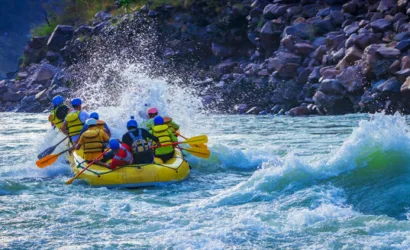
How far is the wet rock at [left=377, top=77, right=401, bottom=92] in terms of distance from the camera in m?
19.7

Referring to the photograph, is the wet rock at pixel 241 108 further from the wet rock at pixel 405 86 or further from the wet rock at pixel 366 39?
the wet rock at pixel 405 86

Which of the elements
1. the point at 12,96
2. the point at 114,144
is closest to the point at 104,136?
the point at 114,144

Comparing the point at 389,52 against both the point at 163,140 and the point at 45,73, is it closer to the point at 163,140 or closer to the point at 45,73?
the point at 163,140

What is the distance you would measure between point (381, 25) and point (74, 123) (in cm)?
1308

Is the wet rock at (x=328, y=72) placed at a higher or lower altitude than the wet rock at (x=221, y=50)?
lower

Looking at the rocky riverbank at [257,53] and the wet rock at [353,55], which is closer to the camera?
the rocky riverbank at [257,53]

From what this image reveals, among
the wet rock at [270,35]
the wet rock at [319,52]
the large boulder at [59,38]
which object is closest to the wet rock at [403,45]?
the wet rock at [319,52]

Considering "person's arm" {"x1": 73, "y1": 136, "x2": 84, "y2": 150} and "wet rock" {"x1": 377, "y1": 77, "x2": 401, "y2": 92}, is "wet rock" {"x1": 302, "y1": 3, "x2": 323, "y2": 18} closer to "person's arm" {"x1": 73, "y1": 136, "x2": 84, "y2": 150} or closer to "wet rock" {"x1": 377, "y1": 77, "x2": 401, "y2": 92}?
"wet rock" {"x1": 377, "y1": 77, "x2": 401, "y2": 92}

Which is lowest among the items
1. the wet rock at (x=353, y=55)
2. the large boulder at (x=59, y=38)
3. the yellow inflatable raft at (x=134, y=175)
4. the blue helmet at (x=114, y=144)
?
the yellow inflatable raft at (x=134, y=175)

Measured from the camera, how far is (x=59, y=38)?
126 ft

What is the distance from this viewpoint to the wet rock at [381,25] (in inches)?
894

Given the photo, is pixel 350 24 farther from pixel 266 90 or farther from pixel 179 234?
pixel 179 234

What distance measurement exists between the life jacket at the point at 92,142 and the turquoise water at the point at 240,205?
701 millimetres

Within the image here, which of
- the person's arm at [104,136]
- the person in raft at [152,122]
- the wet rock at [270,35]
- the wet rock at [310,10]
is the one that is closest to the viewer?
the person's arm at [104,136]
